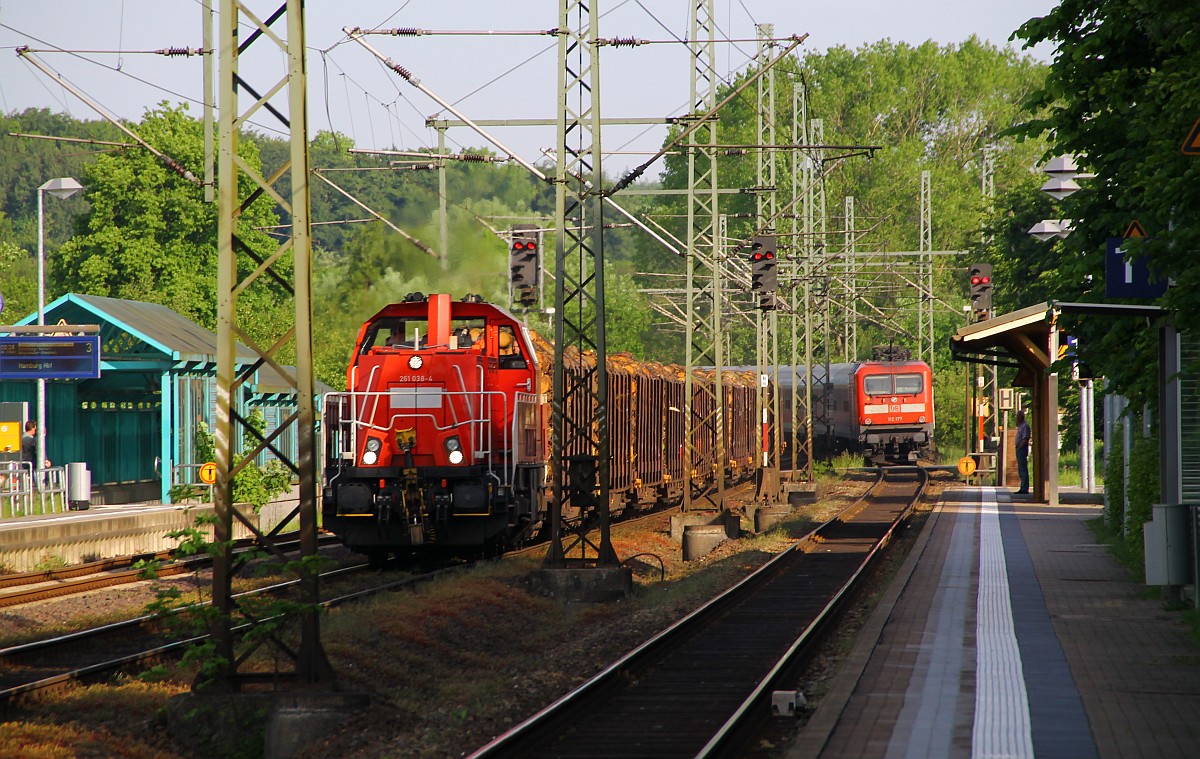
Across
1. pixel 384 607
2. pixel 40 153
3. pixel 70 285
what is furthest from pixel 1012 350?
pixel 40 153

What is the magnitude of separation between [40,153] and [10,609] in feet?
288

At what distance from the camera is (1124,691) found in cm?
1019

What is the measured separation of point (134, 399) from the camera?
99.2 feet

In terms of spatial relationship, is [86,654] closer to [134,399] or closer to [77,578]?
[77,578]

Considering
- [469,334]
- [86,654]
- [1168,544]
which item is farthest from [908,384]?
[86,654]

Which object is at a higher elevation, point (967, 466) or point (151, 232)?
point (151, 232)

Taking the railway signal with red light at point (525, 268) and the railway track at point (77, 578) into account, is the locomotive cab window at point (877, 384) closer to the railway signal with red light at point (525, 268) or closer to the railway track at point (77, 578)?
the railway signal with red light at point (525, 268)

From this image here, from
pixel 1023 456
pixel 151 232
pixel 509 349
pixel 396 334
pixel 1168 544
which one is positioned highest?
pixel 151 232

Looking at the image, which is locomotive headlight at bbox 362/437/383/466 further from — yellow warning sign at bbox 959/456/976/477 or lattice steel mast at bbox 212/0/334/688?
yellow warning sign at bbox 959/456/976/477

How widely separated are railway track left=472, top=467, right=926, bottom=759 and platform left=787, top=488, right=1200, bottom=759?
577mm

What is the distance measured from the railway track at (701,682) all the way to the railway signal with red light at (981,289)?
1693 centimetres

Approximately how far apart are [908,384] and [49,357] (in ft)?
104

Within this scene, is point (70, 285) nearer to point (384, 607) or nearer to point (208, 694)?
point (384, 607)

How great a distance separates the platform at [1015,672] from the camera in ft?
28.0
